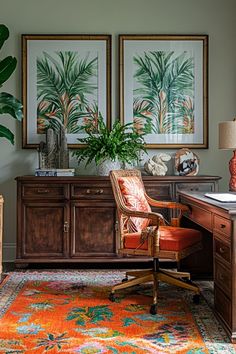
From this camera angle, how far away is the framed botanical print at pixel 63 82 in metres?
4.90

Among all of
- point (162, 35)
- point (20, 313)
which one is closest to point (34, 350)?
point (20, 313)

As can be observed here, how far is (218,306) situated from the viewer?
291cm

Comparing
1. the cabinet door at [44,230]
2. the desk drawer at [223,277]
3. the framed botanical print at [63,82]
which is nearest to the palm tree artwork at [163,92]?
the framed botanical print at [63,82]

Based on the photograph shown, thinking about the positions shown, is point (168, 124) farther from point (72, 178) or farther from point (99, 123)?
point (72, 178)

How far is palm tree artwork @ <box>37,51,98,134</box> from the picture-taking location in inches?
193

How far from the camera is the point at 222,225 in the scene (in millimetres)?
2744

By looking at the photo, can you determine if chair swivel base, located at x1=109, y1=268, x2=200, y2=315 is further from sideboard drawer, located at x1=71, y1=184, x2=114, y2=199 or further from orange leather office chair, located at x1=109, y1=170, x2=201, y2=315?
sideboard drawer, located at x1=71, y1=184, x2=114, y2=199

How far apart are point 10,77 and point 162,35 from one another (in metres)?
1.60

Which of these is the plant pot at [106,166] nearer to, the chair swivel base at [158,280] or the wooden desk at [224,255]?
the chair swivel base at [158,280]

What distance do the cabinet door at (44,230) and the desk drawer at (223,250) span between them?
186 cm

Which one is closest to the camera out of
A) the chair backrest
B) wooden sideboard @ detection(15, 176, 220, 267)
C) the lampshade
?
the chair backrest

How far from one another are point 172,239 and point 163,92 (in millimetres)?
2099

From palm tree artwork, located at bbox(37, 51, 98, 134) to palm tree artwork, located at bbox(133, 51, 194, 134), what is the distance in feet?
1.47

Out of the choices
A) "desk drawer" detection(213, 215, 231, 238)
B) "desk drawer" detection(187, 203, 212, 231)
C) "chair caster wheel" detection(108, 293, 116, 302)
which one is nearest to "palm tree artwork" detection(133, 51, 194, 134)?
"desk drawer" detection(187, 203, 212, 231)
